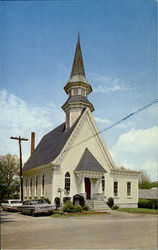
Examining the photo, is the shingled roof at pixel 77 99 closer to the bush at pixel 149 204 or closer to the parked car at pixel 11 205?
the parked car at pixel 11 205

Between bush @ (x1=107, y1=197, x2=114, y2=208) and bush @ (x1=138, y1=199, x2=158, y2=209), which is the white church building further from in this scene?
bush @ (x1=138, y1=199, x2=158, y2=209)

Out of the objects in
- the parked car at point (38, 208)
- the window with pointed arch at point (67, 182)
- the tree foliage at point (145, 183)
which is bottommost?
the tree foliage at point (145, 183)

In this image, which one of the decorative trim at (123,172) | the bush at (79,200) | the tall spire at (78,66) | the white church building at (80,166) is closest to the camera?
the bush at (79,200)

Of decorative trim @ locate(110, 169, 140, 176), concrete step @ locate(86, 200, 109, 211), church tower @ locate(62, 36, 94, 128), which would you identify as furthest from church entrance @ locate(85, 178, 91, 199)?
church tower @ locate(62, 36, 94, 128)

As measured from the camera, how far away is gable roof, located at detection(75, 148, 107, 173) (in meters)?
29.1

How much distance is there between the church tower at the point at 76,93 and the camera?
3434 cm

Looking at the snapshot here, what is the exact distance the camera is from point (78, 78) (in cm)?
3628

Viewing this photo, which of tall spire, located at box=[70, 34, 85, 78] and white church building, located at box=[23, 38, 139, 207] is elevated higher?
tall spire, located at box=[70, 34, 85, 78]

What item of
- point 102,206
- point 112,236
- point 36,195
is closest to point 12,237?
point 112,236

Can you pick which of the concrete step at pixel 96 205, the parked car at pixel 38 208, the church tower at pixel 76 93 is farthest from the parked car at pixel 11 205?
the church tower at pixel 76 93

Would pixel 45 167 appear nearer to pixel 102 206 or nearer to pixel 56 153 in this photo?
pixel 56 153

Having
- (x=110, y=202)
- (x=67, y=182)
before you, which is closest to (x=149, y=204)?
(x=110, y=202)

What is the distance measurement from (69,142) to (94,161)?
146 inches

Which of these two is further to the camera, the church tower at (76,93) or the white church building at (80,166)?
the church tower at (76,93)
